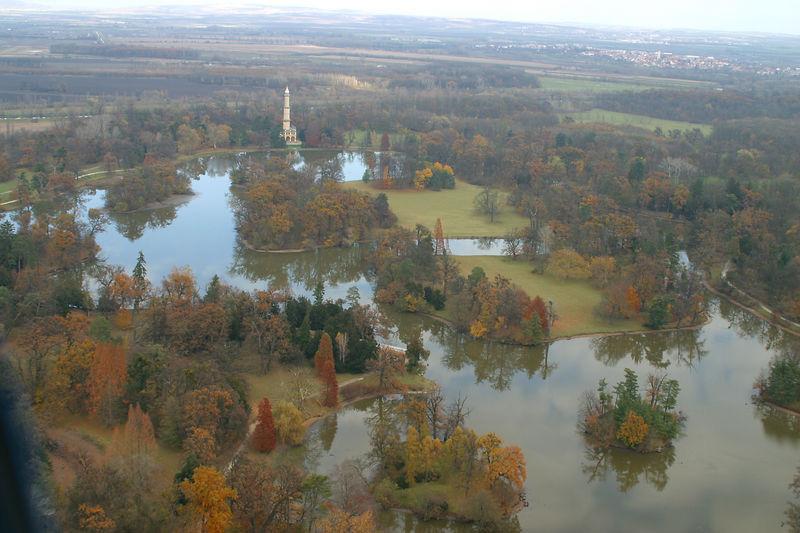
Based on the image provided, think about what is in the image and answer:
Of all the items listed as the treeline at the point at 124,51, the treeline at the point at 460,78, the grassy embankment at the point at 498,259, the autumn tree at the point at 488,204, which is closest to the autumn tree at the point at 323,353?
the grassy embankment at the point at 498,259

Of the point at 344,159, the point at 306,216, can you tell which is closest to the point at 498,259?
the point at 306,216

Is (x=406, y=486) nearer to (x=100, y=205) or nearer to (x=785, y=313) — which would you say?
(x=785, y=313)

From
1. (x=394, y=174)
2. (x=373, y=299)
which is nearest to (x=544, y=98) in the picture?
(x=394, y=174)

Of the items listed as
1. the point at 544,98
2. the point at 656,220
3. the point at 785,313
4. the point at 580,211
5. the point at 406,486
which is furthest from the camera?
the point at 544,98

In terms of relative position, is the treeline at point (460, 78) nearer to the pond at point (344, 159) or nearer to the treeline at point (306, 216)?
the pond at point (344, 159)

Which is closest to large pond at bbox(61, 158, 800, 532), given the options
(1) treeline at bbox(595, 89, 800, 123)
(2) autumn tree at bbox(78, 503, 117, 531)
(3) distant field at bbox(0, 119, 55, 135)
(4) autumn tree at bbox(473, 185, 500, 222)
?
(2) autumn tree at bbox(78, 503, 117, 531)

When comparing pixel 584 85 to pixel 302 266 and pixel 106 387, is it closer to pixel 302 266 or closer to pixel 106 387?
pixel 302 266
